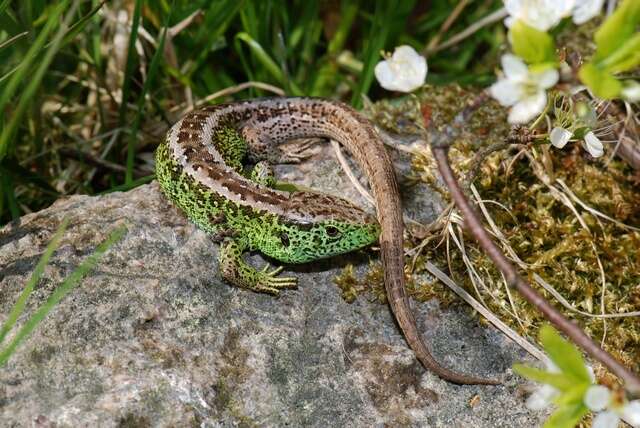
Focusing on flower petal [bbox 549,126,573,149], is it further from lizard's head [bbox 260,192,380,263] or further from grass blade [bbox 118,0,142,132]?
grass blade [bbox 118,0,142,132]

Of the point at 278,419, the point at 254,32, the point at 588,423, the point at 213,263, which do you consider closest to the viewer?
the point at 278,419

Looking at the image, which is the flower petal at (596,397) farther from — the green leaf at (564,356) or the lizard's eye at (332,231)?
the lizard's eye at (332,231)

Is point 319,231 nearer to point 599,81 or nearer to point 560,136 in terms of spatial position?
point 560,136

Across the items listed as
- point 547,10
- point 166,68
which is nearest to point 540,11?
point 547,10

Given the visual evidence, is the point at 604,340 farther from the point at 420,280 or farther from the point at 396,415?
the point at 396,415

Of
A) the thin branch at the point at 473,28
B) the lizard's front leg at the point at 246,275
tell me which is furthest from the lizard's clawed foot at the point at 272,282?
the thin branch at the point at 473,28

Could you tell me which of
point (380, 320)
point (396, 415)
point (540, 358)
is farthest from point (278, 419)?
point (540, 358)
